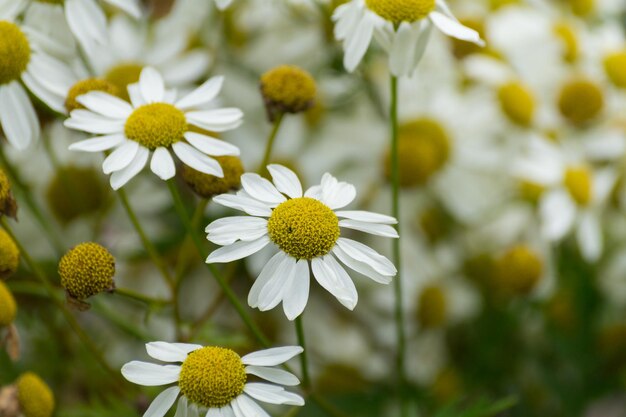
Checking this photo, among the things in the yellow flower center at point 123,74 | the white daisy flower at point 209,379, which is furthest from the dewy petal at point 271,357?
the yellow flower center at point 123,74

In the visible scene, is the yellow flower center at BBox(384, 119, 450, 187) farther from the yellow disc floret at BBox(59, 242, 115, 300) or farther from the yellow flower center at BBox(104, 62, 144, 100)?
the yellow disc floret at BBox(59, 242, 115, 300)

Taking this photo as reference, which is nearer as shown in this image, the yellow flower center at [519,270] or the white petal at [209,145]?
the white petal at [209,145]

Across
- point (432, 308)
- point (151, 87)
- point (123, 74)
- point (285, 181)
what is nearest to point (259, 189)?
point (285, 181)


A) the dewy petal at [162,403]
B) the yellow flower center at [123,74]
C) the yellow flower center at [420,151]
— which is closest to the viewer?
the dewy petal at [162,403]

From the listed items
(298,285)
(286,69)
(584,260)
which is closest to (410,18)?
(286,69)

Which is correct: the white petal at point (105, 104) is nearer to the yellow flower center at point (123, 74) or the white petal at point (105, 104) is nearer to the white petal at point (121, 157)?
the white petal at point (121, 157)

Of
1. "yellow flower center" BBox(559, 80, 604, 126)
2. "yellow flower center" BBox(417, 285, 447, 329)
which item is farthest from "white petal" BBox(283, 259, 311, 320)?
"yellow flower center" BBox(559, 80, 604, 126)

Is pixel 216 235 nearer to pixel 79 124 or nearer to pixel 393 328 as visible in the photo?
pixel 79 124
